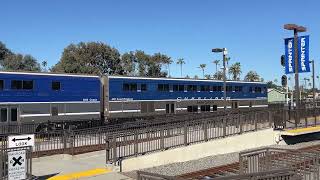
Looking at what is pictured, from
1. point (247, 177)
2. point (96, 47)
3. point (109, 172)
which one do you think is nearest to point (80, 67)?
point (96, 47)

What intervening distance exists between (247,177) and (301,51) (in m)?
24.7

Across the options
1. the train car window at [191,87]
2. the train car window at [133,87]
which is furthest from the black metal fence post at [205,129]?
the train car window at [191,87]

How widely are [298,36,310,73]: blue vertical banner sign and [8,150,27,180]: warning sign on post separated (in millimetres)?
22091

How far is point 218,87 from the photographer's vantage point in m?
45.7

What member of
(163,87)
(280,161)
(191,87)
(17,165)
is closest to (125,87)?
(163,87)

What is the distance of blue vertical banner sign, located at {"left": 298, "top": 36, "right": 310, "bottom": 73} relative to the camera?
3012cm

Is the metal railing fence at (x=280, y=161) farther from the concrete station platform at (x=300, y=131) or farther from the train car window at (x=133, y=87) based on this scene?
the train car window at (x=133, y=87)

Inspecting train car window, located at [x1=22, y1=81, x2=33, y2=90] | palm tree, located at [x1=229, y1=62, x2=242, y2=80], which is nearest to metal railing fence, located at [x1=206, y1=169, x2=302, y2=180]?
train car window, located at [x1=22, y1=81, x2=33, y2=90]

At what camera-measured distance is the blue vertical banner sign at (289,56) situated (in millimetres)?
30594

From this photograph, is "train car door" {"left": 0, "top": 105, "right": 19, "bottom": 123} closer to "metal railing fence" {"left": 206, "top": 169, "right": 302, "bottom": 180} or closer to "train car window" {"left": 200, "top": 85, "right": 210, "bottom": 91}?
"train car window" {"left": 200, "top": 85, "right": 210, "bottom": 91}

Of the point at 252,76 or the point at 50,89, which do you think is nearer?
the point at 50,89

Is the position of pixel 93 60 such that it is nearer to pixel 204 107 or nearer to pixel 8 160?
pixel 204 107

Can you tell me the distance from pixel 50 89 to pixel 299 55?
16561 mm

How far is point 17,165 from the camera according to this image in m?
12.7
